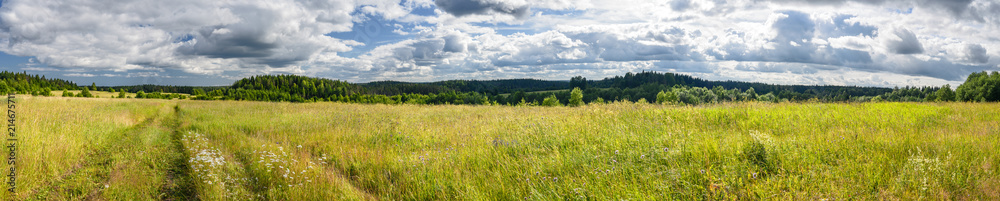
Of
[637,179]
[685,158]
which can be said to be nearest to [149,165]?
[637,179]

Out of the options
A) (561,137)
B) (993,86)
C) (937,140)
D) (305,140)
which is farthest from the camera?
(993,86)

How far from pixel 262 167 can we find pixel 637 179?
5.28m

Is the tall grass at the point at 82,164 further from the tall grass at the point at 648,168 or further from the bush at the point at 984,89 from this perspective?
the bush at the point at 984,89

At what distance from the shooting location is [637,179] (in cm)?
390

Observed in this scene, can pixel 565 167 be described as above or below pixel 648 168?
below

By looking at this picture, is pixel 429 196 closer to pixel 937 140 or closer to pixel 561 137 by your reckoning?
pixel 561 137

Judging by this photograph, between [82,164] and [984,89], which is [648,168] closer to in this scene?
[82,164]

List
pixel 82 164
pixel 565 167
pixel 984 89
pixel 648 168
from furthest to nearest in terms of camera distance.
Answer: pixel 984 89 → pixel 82 164 → pixel 565 167 → pixel 648 168

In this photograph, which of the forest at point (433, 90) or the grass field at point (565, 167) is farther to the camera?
the forest at point (433, 90)

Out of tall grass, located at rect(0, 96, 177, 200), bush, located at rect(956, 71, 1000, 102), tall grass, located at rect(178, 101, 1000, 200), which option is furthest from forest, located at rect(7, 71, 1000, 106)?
tall grass, located at rect(0, 96, 177, 200)

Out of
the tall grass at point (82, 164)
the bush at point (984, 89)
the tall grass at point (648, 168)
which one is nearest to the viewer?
the tall grass at point (648, 168)

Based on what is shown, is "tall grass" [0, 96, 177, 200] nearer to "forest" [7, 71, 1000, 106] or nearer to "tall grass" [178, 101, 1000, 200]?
"tall grass" [178, 101, 1000, 200]

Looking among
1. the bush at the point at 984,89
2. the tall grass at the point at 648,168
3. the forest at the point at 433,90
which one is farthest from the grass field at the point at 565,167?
the bush at the point at 984,89

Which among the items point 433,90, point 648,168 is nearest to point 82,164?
point 648,168
